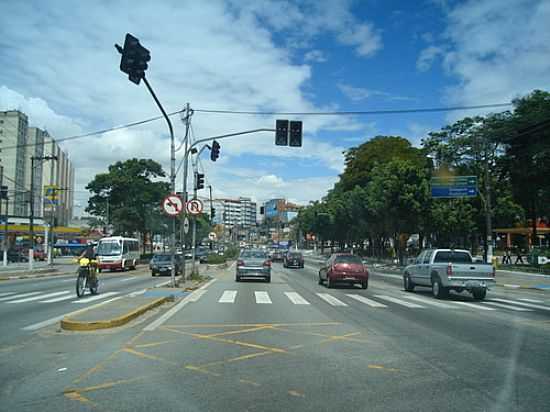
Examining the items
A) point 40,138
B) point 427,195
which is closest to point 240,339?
point 427,195

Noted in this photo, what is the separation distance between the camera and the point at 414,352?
9.26 meters

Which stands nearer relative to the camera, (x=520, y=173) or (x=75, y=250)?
(x=520, y=173)

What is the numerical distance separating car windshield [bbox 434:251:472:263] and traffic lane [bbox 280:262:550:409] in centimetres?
494

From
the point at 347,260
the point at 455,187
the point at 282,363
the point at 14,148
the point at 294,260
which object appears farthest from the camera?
the point at 14,148

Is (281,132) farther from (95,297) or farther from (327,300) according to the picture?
(95,297)

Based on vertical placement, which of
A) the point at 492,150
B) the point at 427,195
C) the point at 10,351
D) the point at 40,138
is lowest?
the point at 10,351

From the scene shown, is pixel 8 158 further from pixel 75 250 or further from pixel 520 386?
pixel 520 386

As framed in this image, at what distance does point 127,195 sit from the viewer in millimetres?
55875

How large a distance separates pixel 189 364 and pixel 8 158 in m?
81.1

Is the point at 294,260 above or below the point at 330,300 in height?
above

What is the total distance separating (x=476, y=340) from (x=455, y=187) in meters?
31.7

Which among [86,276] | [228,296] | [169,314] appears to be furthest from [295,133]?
[86,276]

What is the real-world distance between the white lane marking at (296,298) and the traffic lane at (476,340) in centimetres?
183

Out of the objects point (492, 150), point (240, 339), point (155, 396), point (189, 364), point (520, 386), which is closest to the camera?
point (155, 396)
